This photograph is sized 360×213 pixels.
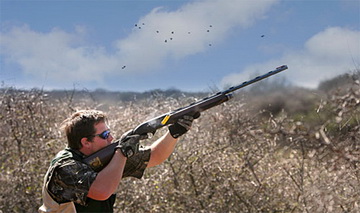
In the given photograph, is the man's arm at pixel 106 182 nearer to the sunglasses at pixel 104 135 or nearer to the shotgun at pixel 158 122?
the shotgun at pixel 158 122

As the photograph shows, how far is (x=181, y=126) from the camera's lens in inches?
148

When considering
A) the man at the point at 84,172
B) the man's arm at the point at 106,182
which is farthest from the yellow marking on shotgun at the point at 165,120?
the man's arm at the point at 106,182

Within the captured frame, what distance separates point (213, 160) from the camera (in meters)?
6.60

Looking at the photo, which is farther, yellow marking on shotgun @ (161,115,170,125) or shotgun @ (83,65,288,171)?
yellow marking on shotgun @ (161,115,170,125)

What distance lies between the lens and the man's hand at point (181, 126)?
147 inches

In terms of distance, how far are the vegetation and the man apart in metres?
2.70

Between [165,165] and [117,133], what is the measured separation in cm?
75

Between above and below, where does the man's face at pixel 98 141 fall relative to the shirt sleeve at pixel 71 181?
above

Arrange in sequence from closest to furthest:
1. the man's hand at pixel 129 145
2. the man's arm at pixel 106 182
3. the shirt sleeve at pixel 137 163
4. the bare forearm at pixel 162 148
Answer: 1. the man's arm at pixel 106 182
2. the man's hand at pixel 129 145
3. the shirt sleeve at pixel 137 163
4. the bare forearm at pixel 162 148

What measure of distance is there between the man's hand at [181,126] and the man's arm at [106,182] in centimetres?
69

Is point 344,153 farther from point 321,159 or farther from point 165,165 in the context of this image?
point 165,165

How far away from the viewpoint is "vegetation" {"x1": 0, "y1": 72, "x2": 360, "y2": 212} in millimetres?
6090

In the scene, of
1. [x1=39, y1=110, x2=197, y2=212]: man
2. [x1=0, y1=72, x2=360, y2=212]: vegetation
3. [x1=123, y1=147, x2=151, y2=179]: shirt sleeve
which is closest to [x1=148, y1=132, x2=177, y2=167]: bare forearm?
[x1=123, y1=147, x2=151, y2=179]: shirt sleeve

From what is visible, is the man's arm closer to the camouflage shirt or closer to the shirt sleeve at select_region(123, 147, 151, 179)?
the camouflage shirt
